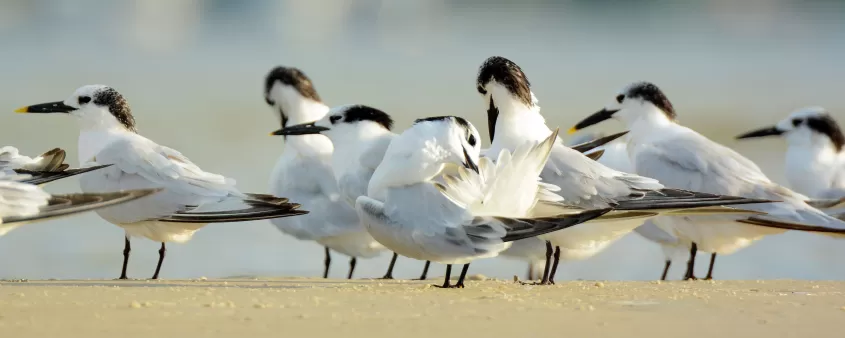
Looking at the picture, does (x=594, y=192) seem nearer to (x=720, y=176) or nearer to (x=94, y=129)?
(x=720, y=176)

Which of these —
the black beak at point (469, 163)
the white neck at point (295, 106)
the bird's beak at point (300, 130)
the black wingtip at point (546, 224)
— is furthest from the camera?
the white neck at point (295, 106)

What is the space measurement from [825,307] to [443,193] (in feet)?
5.02

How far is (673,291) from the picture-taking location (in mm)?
5598

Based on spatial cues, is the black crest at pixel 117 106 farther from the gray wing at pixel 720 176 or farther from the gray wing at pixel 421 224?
the gray wing at pixel 720 176

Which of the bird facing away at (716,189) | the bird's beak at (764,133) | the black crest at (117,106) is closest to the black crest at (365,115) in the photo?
the black crest at (117,106)

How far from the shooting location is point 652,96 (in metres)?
8.23

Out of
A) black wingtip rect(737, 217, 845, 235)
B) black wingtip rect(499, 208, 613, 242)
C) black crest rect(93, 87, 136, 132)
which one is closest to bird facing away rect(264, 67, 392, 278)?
black crest rect(93, 87, 136, 132)

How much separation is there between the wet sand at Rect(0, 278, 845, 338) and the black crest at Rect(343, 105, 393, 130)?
6.03 ft

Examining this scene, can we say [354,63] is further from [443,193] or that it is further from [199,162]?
[443,193]

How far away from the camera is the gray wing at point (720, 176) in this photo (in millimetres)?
6887

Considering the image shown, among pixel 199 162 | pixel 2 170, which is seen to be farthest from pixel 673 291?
pixel 199 162

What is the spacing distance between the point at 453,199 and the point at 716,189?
2224 mm

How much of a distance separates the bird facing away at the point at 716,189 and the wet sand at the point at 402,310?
1.08 meters

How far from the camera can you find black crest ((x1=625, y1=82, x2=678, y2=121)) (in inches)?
322
